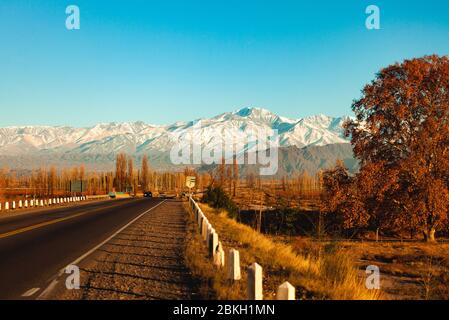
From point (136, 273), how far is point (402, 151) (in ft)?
80.4

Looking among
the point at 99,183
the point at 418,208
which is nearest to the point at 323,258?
the point at 418,208

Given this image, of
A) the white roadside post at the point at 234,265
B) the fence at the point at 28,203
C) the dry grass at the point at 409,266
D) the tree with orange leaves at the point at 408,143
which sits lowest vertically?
the dry grass at the point at 409,266

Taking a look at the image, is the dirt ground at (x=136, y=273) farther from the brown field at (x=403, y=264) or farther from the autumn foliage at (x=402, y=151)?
the autumn foliage at (x=402, y=151)

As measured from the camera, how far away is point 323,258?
1200 cm

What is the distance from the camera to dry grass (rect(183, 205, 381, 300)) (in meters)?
7.59

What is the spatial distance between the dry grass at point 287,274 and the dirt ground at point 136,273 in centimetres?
39

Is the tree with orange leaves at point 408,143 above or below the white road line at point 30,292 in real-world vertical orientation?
above

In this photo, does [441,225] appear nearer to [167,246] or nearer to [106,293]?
[167,246]

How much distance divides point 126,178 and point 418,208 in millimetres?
90147

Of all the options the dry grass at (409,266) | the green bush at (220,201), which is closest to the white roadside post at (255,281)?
the dry grass at (409,266)

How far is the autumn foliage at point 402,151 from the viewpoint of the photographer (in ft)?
89.2

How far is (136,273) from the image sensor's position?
9.31 meters
